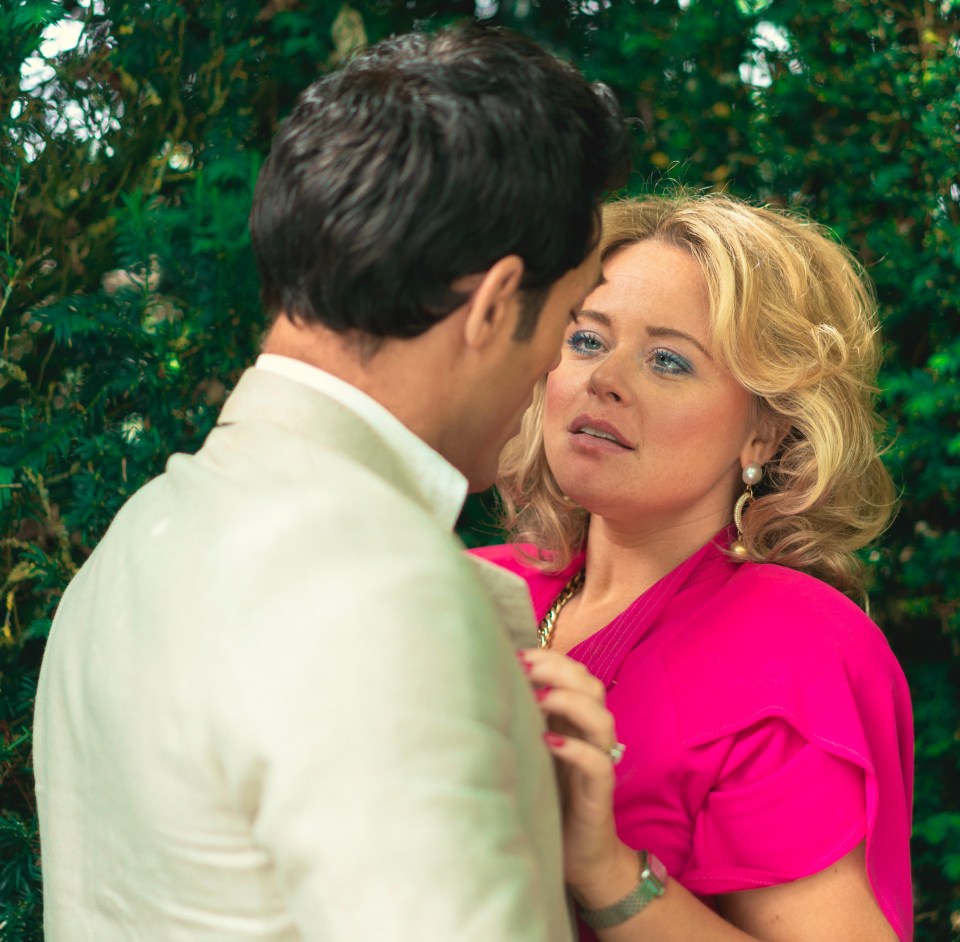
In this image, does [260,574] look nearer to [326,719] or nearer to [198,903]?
[326,719]

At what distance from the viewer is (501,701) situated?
3.57 ft

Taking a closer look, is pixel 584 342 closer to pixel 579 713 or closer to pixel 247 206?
pixel 247 206

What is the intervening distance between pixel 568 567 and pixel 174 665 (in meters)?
1.70

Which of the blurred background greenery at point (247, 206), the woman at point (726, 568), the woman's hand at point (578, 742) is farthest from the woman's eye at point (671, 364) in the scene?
→ the woman's hand at point (578, 742)

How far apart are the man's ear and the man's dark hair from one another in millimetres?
13

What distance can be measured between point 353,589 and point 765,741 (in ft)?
3.82

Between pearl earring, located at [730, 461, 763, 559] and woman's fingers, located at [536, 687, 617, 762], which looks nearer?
woman's fingers, located at [536, 687, 617, 762]

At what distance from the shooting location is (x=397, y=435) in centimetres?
129

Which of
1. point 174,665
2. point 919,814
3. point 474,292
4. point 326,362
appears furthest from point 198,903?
point 919,814

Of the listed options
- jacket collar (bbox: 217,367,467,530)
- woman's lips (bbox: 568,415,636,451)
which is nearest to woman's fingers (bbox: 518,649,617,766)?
jacket collar (bbox: 217,367,467,530)

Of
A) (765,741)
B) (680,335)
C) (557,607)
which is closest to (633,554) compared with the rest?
(557,607)

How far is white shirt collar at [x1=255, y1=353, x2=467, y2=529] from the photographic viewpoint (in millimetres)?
1273

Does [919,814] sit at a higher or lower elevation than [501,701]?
lower

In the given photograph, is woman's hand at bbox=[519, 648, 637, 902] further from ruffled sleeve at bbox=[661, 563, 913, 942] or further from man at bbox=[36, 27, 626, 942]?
ruffled sleeve at bbox=[661, 563, 913, 942]
